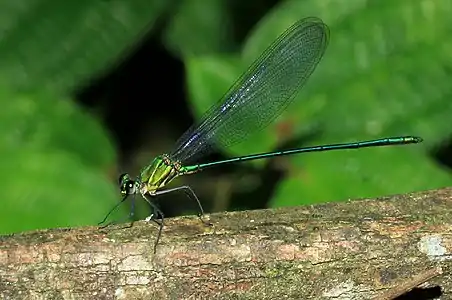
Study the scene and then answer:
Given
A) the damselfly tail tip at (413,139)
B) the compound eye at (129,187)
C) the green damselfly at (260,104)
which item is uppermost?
the green damselfly at (260,104)

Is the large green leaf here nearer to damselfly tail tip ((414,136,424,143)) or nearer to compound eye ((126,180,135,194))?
damselfly tail tip ((414,136,424,143))

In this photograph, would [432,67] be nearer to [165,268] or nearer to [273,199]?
[273,199]

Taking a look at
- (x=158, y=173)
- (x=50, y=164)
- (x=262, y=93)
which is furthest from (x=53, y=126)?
(x=262, y=93)

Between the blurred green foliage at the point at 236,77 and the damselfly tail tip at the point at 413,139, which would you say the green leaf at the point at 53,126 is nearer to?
the blurred green foliage at the point at 236,77

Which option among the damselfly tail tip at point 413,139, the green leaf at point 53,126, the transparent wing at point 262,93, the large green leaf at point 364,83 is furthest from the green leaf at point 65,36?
the damselfly tail tip at point 413,139

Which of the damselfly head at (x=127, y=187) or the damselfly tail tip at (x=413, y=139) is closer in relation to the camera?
the damselfly head at (x=127, y=187)

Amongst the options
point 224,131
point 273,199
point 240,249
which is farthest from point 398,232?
point 224,131
